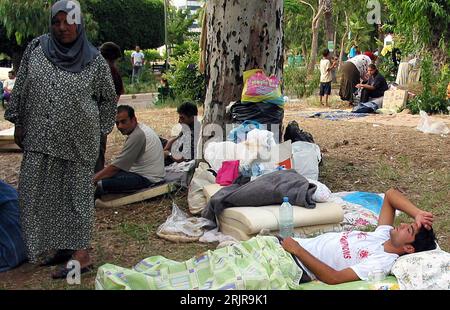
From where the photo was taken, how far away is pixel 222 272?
3197mm

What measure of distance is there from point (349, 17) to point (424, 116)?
75.8 ft

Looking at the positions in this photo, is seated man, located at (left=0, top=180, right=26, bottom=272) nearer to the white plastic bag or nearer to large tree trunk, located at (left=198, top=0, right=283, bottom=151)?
large tree trunk, located at (left=198, top=0, right=283, bottom=151)

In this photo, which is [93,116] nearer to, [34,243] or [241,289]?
[34,243]

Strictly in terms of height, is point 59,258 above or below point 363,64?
below

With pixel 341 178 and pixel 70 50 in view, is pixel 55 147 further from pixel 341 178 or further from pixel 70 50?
pixel 341 178

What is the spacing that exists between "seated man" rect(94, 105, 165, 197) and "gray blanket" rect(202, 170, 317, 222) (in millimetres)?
1042

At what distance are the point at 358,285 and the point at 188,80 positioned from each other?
11527 millimetres

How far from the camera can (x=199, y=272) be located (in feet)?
10.9

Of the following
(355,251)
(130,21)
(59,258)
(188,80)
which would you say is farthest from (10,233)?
(130,21)

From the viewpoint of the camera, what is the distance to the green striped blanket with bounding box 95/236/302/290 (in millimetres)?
3113

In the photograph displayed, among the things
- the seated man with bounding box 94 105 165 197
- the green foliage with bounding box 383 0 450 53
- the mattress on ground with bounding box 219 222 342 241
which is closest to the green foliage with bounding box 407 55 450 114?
the green foliage with bounding box 383 0 450 53

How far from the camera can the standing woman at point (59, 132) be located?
3.79m

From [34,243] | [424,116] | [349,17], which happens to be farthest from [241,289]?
[349,17]

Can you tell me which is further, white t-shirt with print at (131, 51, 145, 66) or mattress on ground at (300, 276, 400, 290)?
white t-shirt with print at (131, 51, 145, 66)
